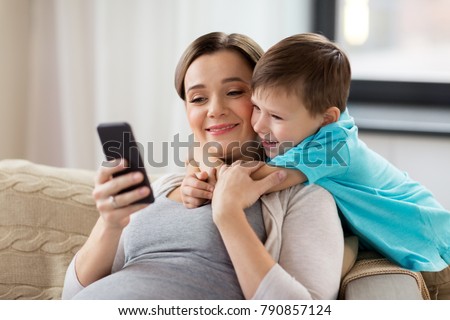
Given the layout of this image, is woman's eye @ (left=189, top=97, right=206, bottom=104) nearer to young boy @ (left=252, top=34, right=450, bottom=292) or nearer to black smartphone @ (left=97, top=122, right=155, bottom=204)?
young boy @ (left=252, top=34, right=450, bottom=292)

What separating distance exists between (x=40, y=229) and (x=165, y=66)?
104 cm

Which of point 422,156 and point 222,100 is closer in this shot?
point 222,100

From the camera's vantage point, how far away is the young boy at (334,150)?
1.50 m

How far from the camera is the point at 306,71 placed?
4.90ft

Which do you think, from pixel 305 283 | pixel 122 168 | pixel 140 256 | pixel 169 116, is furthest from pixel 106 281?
pixel 169 116

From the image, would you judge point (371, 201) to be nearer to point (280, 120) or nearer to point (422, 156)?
point (280, 120)

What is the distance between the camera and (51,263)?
196cm

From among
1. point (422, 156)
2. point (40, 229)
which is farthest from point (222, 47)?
point (422, 156)

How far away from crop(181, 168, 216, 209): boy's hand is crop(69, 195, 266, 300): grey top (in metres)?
0.02

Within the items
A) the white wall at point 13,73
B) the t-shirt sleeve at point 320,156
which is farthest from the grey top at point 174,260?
the white wall at point 13,73

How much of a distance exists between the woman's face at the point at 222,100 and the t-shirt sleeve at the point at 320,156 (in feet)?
0.40

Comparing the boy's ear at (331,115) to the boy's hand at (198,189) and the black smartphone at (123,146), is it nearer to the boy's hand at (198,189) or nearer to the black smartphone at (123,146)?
the boy's hand at (198,189)

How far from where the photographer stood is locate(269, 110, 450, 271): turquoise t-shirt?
154 centimetres

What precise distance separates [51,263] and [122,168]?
69 centimetres
